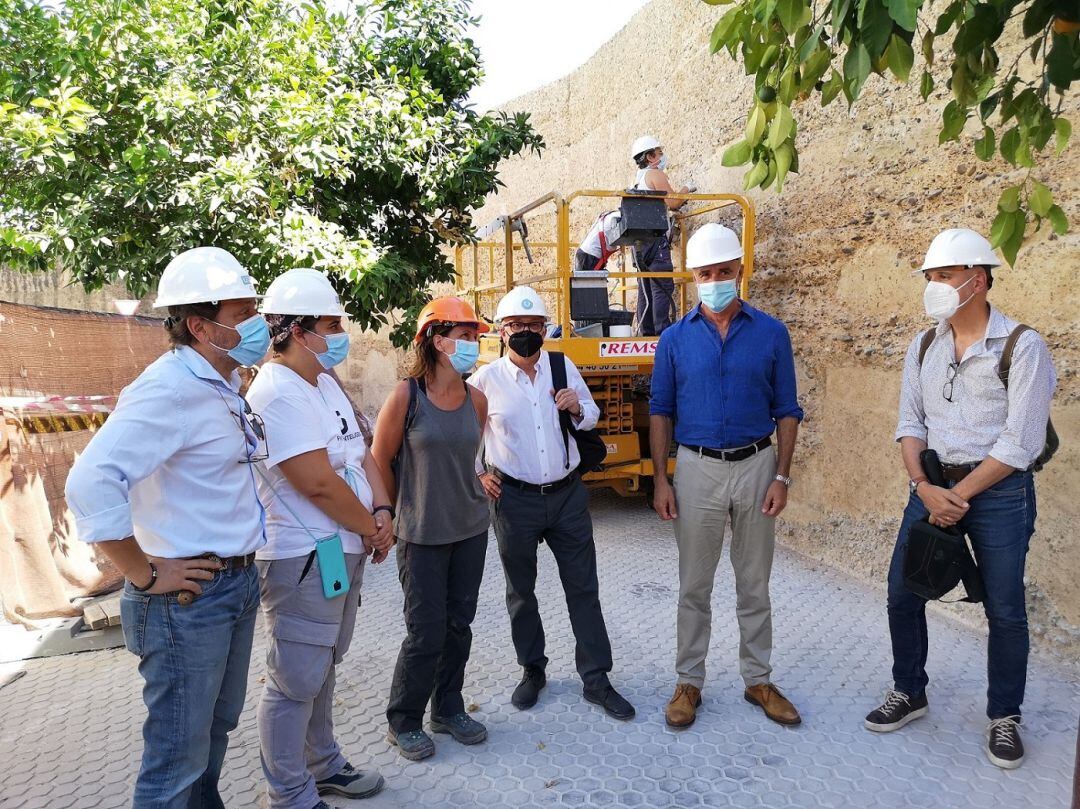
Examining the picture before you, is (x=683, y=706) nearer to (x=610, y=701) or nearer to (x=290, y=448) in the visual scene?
(x=610, y=701)

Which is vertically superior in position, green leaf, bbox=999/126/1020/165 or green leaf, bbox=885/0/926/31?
green leaf, bbox=885/0/926/31

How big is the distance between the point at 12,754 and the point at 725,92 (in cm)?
727

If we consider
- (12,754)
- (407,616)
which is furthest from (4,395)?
(407,616)

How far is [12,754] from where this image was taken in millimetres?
3107

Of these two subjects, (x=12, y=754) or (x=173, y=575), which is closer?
(x=173, y=575)

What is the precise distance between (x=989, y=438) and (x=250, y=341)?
2653mm

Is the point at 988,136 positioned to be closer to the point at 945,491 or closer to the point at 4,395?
the point at 945,491

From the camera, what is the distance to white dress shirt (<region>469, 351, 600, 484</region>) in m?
3.32

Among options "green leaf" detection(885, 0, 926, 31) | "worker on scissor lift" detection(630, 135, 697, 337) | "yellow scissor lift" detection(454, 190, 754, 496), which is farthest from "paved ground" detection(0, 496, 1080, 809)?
"worker on scissor lift" detection(630, 135, 697, 337)

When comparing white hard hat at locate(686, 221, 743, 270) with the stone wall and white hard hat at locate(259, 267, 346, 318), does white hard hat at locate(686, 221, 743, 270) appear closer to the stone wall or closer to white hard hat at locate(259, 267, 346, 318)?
white hard hat at locate(259, 267, 346, 318)

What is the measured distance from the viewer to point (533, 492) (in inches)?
130

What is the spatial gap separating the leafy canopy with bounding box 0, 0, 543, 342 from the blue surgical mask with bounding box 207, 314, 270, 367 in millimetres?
2801

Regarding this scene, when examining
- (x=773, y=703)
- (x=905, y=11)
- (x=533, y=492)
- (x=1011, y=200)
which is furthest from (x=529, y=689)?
(x=905, y=11)

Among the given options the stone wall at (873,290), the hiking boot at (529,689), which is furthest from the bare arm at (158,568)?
the stone wall at (873,290)
